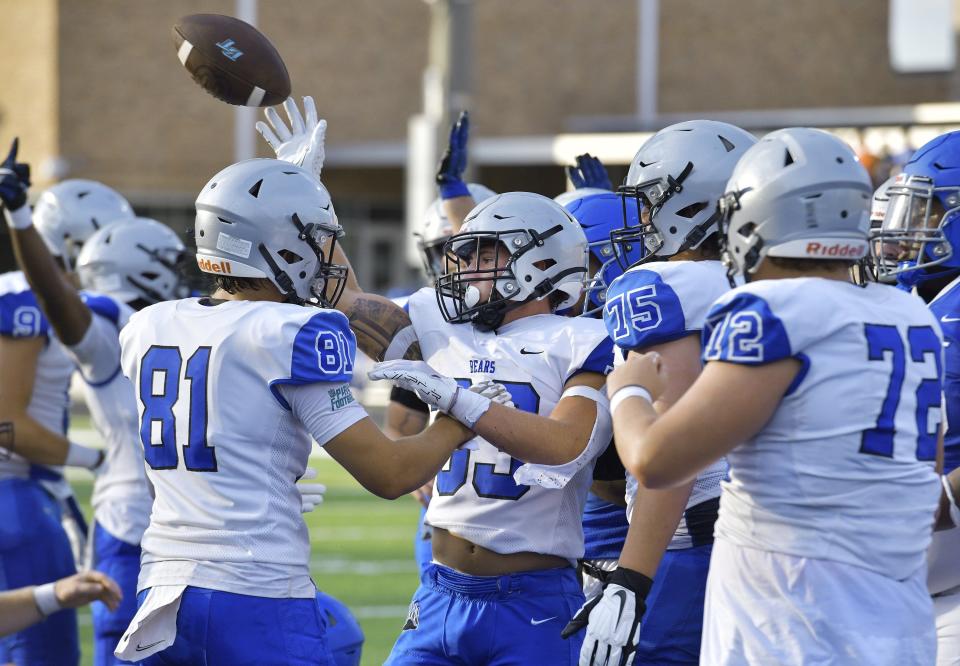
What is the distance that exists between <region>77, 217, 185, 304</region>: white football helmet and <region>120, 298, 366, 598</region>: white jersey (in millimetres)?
2369

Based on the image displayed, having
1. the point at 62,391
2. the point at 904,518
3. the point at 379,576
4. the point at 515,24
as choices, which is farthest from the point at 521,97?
the point at 904,518

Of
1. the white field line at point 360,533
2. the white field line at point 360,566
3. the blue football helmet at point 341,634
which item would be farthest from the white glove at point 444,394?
the white field line at point 360,533

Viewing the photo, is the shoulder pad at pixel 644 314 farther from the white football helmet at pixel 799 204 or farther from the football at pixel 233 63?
the football at pixel 233 63

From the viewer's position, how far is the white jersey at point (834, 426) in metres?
2.77

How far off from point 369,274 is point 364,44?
4080mm

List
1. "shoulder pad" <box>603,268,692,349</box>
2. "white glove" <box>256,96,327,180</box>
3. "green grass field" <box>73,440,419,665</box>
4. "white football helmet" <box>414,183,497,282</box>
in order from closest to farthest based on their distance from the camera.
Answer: "shoulder pad" <box>603,268,692,349</box>, "white glove" <box>256,96,327,180</box>, "white football helmet" <box>414,183,497,282</box>, "green grass field" <box>73,440,419,665</box>

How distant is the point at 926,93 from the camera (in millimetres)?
25984

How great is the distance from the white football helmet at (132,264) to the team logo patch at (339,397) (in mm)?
2529

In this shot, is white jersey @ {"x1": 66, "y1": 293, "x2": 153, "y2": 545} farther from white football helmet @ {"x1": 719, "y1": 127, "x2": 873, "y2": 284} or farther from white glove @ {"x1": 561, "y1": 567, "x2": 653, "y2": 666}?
white football helmet @ {"x1": 719, "y1": 127, "x2": 873, "y2": 284}

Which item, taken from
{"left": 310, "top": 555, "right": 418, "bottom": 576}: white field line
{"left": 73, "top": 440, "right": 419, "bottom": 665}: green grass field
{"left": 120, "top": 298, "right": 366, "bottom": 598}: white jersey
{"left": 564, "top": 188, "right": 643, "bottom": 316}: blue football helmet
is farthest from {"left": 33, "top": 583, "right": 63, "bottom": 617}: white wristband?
{"left": 310, "top": 555, "right": 418, "bottom": 576}: white field line

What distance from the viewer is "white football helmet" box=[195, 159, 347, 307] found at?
3.37m

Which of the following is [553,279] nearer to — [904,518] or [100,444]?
[904,518]

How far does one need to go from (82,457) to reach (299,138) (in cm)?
171

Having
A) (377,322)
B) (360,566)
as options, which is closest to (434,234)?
(377,322)
